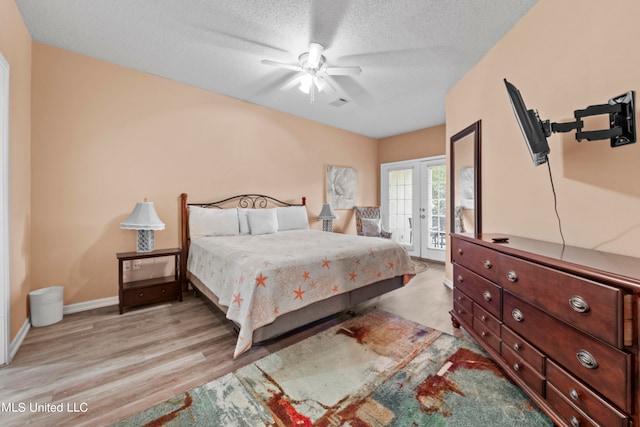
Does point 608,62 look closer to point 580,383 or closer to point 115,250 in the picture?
point 580,383

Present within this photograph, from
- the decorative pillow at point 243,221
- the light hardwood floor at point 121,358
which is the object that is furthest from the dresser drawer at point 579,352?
the decorative pillow at point 243,221

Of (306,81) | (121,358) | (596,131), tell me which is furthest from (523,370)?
(306,81)

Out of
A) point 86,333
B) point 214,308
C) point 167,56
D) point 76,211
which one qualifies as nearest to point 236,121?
point 167,56

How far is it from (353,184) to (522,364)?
4.63m

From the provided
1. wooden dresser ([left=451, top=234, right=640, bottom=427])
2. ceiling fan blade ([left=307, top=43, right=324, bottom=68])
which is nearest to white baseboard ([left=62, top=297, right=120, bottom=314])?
ceiling fan blade ([left=307, top=43, right=324, bottom=68])

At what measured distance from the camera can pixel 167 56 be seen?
2855mm

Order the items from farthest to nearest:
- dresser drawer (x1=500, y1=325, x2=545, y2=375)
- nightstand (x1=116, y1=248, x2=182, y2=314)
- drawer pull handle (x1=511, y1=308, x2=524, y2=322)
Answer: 1. nightstand (x1=116, y1=248, x2=182, y2=314)
2. drawer pull handle (x1=511, y1=308, x2=524, y2=322)
3. dresser drawer (x1=500, y1=325, x2=545, y2=375)

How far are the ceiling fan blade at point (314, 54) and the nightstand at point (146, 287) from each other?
8.54 ft

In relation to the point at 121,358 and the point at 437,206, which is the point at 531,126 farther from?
the point at 437,206

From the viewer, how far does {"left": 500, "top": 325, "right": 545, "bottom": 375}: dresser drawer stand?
1340mm

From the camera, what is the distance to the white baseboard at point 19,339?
1.95 metres

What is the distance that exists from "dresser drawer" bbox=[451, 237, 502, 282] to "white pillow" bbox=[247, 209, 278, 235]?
245 centimetres

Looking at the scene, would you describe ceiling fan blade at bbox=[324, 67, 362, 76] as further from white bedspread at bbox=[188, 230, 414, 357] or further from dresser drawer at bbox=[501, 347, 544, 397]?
dresser drawer at bbox=[501, 347, 544, 397]

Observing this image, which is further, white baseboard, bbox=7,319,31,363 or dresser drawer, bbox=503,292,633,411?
white baseboard, bbox=7,319,31,363
